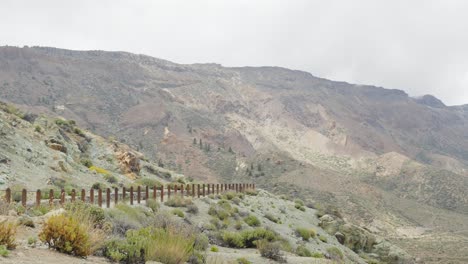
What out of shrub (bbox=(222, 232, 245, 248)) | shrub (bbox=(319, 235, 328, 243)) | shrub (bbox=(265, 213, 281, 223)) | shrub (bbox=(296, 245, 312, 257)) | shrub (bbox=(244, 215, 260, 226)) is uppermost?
shrub (bbox=(222, 232, 245, 248))

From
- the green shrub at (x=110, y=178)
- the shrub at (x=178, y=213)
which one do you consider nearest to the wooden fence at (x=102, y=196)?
the shrub at (x=178, y=213)

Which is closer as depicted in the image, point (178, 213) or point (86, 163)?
point (178, 213)

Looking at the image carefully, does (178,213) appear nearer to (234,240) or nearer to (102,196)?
(234,240)

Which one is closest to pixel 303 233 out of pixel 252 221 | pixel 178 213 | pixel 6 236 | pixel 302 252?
pixel 252 221

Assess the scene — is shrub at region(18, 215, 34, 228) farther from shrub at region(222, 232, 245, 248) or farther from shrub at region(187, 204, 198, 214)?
shrub at region(187, 204, 198, 214)

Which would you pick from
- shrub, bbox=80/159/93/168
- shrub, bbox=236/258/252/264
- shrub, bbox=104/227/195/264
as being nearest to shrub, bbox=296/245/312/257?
shrub, bbox=236/258/252/264

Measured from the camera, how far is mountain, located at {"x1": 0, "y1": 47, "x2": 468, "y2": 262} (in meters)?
94.5

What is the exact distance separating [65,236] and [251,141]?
15408 centimetres

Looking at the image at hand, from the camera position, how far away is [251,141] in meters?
164

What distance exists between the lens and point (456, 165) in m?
188

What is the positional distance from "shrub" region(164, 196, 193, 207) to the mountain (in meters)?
43.0

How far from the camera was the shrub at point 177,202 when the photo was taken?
26255 mm

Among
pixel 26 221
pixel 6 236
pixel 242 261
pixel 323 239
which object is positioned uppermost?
pixel 6 236

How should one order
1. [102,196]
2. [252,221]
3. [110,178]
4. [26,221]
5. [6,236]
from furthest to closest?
[110,178] → [252,221] → [102,196] → [26,221] → [6,236]
